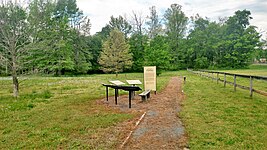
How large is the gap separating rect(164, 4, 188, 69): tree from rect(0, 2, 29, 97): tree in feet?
117

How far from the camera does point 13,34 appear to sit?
9.33 m

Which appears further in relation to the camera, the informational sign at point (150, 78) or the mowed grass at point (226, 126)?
the informational sign at point (150, 78)

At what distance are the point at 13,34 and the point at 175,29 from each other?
Answer: 128 feet

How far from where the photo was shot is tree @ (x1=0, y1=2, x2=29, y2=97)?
9123 millimetres

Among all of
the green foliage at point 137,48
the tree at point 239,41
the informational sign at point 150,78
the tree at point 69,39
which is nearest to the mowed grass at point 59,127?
the informational sign at point 150,78

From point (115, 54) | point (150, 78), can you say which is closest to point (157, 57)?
point (115, 54)

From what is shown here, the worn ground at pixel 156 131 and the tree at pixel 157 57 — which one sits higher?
the tree at pixel 157 57

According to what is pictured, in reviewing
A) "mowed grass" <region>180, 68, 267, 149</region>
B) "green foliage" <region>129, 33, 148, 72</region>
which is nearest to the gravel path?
"mowed grass" <region>180, 68, 267, 149</region>

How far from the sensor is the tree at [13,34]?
29.9ft

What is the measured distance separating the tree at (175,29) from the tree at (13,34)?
3574 centimetres

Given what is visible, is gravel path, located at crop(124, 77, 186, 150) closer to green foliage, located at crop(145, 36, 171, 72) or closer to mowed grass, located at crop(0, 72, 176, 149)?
mowed grass, located at crop(0, 72, 176, 149)

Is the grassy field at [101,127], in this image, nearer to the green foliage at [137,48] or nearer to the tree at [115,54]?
the tree at [115,54]

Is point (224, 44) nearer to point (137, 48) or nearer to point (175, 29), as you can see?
point (175, 29)

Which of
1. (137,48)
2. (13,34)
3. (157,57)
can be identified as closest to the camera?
(13,34)
